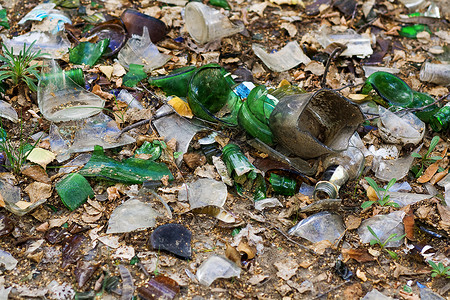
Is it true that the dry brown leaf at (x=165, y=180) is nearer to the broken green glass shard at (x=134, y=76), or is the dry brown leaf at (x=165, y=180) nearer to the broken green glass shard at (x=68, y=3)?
the broken green glass shard at (x=134, y=76)

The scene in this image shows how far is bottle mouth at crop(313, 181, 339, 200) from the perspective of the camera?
2.23 meters

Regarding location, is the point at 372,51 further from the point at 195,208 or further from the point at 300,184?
the point at 195,208

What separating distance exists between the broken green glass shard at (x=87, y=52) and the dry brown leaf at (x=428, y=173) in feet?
6.53

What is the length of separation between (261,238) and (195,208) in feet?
1.08

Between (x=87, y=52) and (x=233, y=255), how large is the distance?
167 centimetres

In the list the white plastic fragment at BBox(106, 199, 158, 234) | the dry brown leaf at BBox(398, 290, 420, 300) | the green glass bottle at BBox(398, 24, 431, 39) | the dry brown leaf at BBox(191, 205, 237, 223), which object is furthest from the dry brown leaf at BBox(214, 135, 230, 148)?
the green glass bottle at BBox(398, 24, 431, 39)

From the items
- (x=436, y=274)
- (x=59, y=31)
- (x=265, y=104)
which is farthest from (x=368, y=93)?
(x=59, y=31)

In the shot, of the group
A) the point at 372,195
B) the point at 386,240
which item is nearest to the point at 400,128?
the point at 372,195

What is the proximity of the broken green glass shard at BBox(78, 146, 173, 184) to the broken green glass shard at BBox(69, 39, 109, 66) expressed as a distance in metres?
0.80

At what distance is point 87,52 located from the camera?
9.66 feet

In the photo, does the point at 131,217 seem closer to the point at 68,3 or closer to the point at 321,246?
the point at 321,246

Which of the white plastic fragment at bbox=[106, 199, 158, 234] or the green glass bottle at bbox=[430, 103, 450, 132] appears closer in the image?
the white plastic fragment at bbox=[106, 199, 158, 234]

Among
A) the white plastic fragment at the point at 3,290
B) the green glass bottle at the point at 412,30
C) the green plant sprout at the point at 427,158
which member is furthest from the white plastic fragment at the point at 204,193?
the green glass bottle at the point at 412,30

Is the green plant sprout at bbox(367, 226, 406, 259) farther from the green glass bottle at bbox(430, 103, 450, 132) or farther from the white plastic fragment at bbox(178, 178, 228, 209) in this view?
the green glass bottle at bbox(430, 103, 450, 132)
